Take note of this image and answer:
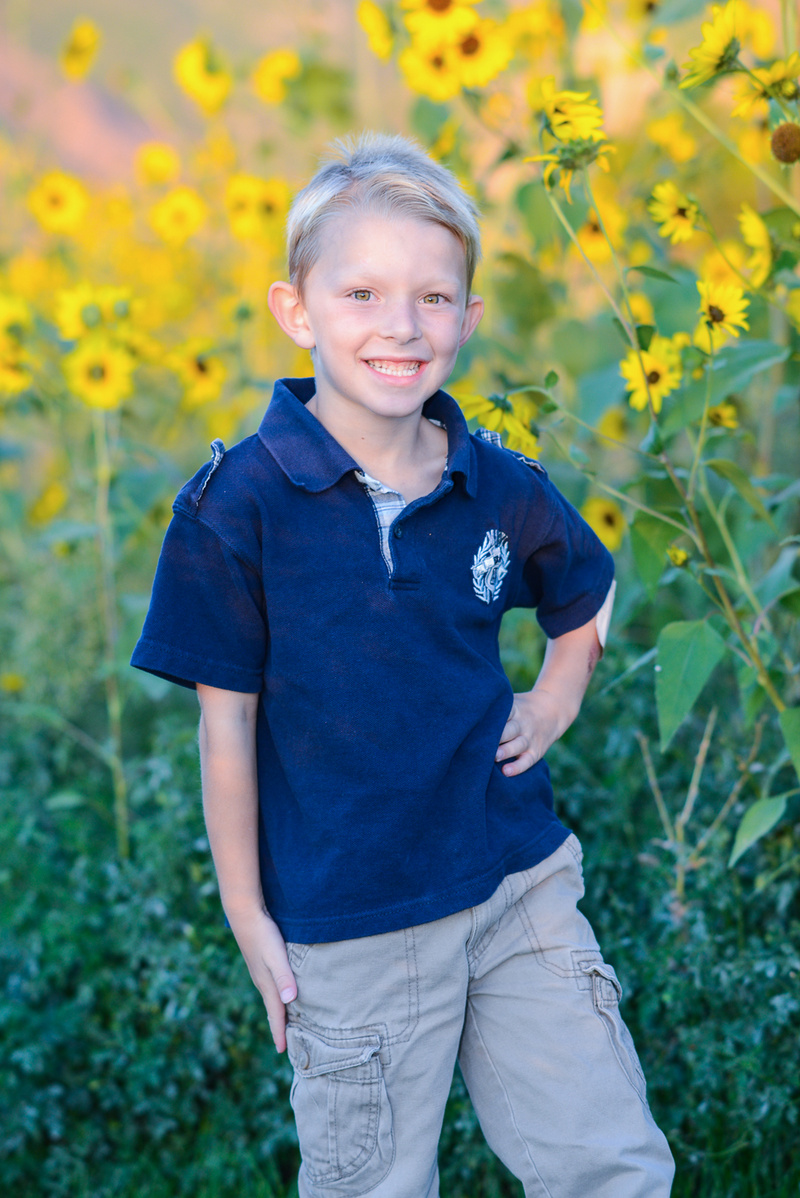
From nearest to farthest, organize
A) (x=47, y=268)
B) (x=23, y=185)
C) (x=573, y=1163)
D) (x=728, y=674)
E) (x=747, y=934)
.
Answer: (x=573, y=1163)
(x=747, y=934)
(x=728, y=674)
(x=23, y=185)
(x=47, y=268)

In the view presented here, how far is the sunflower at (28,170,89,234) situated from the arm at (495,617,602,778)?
1921 millimetres

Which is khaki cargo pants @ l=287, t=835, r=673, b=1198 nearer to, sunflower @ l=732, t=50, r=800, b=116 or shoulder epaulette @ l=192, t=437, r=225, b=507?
shoulder epaulette @ l=192, t=437, r=225, b=507

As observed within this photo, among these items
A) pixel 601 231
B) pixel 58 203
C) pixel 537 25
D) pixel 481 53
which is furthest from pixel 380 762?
pixel 58 203

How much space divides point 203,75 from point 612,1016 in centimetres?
262

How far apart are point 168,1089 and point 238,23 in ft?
13.9

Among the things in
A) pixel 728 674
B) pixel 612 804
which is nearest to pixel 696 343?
pixel 612 804

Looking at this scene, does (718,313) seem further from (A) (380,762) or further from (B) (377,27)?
(B) (377,27)

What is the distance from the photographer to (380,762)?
50.4 inches

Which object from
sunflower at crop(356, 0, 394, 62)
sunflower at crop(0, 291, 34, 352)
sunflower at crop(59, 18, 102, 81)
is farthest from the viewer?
sunflower at crop(59, 18, 102, 81)

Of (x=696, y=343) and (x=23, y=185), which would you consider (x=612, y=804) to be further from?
(x=23, y=185)

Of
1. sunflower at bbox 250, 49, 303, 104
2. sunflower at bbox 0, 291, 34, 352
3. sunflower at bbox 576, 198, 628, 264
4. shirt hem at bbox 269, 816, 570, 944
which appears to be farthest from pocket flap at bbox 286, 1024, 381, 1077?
sunflower at bbox 250, 49, 303, 104

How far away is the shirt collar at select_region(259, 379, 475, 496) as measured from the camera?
1.30 metres

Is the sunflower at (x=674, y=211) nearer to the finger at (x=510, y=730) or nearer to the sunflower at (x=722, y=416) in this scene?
the sunflower at (x=722, y=416)

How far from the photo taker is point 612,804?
2.09m
